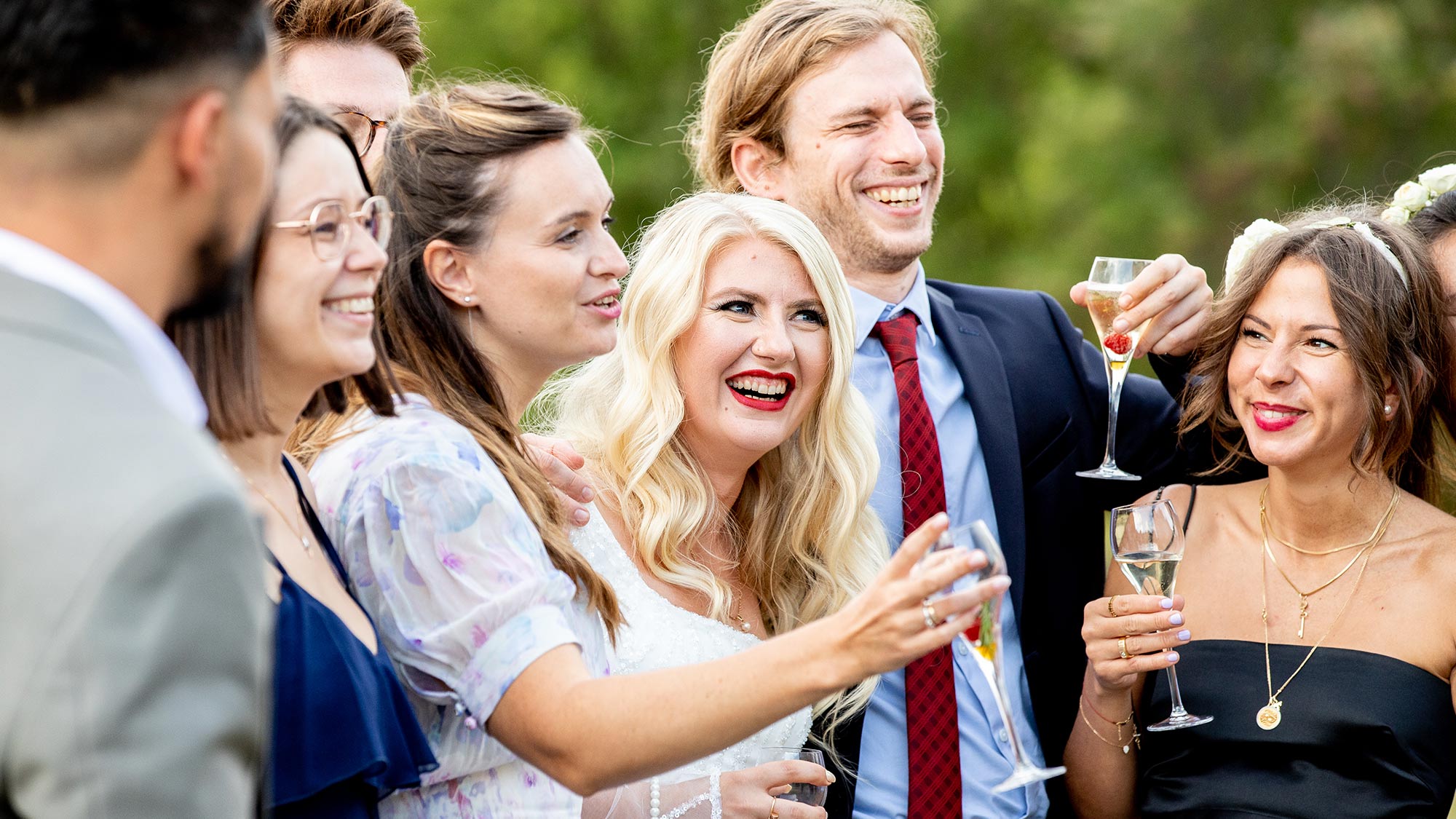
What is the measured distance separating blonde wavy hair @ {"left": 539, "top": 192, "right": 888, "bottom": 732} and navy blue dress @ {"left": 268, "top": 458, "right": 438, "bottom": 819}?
1.34 meters

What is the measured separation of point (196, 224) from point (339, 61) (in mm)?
3570

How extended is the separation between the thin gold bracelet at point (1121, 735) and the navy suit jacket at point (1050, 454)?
23 centimetres

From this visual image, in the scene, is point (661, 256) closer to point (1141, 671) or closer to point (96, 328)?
point (1141, 671)

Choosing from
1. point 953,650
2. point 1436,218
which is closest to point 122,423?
point 953,650

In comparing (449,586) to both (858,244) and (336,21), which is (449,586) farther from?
(336,21)

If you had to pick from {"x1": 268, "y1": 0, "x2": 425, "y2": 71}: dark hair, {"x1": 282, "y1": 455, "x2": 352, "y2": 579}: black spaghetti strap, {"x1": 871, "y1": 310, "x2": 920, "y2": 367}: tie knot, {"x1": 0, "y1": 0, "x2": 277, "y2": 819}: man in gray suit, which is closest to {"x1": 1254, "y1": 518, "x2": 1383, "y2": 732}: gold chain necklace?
{"x1": 871, "y1": 310, "x2": 920, "y2": 367}: tie knot

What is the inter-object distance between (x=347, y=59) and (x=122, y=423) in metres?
3.80

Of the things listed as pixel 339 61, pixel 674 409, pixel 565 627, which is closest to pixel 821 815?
pixel 565 627

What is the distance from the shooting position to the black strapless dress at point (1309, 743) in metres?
3.68

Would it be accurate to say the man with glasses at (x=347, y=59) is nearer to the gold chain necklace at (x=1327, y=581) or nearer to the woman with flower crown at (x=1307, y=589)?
the woman with flower crown at (x=1307, y=589)

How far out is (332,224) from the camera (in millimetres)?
2533

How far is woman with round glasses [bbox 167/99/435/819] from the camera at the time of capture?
2.38 m

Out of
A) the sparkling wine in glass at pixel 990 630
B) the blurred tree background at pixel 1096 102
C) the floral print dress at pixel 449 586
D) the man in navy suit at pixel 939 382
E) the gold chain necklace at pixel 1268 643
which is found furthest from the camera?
the blurred tree background at pixel 1096 102

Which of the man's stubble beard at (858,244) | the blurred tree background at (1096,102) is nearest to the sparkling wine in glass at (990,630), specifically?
the man's stubble beard at (858,244)
